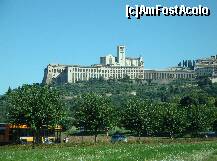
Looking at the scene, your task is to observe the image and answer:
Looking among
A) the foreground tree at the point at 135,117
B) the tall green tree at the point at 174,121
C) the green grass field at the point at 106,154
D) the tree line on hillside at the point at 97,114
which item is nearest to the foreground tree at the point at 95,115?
the tree line on hillside at the point at 97,114

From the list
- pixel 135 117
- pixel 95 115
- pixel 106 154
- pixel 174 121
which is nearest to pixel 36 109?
pixel 95 115

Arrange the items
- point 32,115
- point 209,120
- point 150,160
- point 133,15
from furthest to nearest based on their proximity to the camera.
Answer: point 209,120
point 32,115
point 150,160
point 133,15

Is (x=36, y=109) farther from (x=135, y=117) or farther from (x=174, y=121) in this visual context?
(x=174, y=121)

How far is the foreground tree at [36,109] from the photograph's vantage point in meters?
59.1

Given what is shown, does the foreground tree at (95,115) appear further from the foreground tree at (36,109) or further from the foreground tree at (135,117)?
the foreground tree at (36,109)

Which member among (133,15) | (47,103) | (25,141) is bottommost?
(25,141)

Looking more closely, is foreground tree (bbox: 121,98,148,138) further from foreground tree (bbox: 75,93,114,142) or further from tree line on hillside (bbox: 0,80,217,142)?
foreground tree (bbox: 75,93,114,142)

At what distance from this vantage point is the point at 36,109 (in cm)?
5959

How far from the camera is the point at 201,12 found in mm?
25062

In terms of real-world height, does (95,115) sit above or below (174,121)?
above

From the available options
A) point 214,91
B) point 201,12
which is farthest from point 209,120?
point 214,91

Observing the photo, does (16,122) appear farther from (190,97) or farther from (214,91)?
(214,91)

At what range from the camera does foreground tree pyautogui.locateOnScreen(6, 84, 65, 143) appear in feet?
194

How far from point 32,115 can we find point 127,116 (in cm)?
2401
